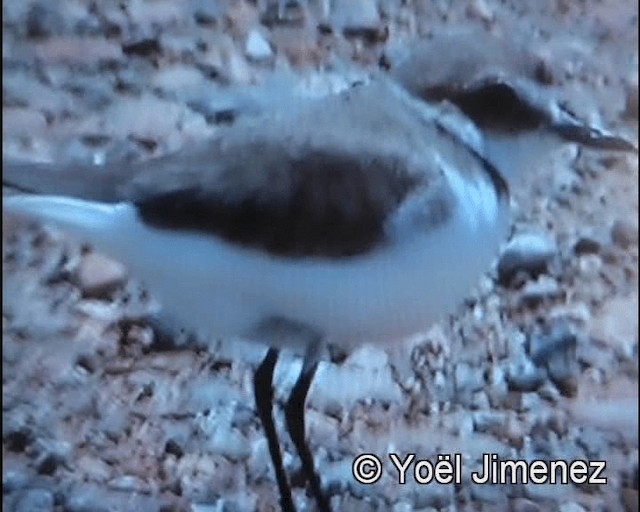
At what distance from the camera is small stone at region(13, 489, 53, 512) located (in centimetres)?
81

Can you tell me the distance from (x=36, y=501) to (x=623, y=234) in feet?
1.33

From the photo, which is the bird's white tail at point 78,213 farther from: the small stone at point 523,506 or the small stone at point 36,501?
the small stone at point 523,506

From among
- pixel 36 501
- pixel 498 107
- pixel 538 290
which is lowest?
pixel 36 501

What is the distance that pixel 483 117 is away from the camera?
32.3 inches

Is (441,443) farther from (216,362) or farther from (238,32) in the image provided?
(238,32)

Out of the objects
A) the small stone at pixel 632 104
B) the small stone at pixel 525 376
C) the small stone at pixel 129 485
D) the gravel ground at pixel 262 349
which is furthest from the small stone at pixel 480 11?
the small stone at pixel 129 485

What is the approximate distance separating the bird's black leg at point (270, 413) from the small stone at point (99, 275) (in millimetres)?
101

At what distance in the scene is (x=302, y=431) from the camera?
0.82m

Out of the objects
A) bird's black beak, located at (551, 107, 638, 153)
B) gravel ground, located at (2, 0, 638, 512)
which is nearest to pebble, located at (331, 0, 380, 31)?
gravel ground, located at (2, 0, 638, 512)

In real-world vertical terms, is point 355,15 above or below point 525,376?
above

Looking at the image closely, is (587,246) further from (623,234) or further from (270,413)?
(270,413)

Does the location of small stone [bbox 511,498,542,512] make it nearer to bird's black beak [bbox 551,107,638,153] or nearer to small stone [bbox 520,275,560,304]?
small stone [bbox 520,275,560,304]

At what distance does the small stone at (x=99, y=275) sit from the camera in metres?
0.81

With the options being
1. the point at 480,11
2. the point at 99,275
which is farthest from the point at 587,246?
the point at 99,275
